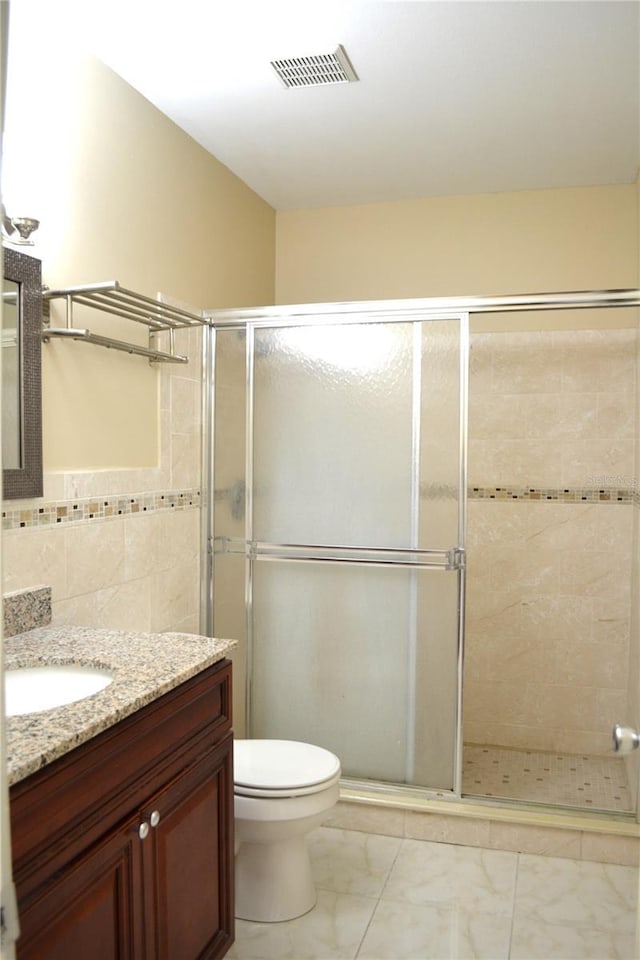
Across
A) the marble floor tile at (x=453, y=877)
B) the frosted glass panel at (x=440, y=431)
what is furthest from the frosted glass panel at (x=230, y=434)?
the marble floor tile at (x=453, y=877)

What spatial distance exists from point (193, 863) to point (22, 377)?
4.06 ft

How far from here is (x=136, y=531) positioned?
255 cm

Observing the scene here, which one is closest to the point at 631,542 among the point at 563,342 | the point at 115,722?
the point at 563,342

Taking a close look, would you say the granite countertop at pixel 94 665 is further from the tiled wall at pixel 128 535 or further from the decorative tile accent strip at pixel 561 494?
the decorative tile accent strip at pixel 561 494

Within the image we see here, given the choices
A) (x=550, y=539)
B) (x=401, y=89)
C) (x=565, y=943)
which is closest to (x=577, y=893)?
(x=565, y=943)

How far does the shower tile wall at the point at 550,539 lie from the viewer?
341 centimetres

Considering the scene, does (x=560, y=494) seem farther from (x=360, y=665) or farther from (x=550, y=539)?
(x=360, y=665)

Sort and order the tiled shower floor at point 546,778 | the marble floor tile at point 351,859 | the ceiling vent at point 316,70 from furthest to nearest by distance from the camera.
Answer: the tiled shower floor at point 546,778 < the marble floor tile at point 351,859 < the ceiling vent at point 316,70

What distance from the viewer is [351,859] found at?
2615 millimetres

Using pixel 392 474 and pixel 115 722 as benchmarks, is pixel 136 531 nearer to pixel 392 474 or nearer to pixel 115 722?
pixel 392 474

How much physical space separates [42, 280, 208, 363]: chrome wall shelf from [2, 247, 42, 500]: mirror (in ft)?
0.31

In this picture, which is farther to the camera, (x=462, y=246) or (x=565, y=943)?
(x=462, y=246)

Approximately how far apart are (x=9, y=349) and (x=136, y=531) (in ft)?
2.63

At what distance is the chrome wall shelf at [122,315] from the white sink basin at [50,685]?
87cm
